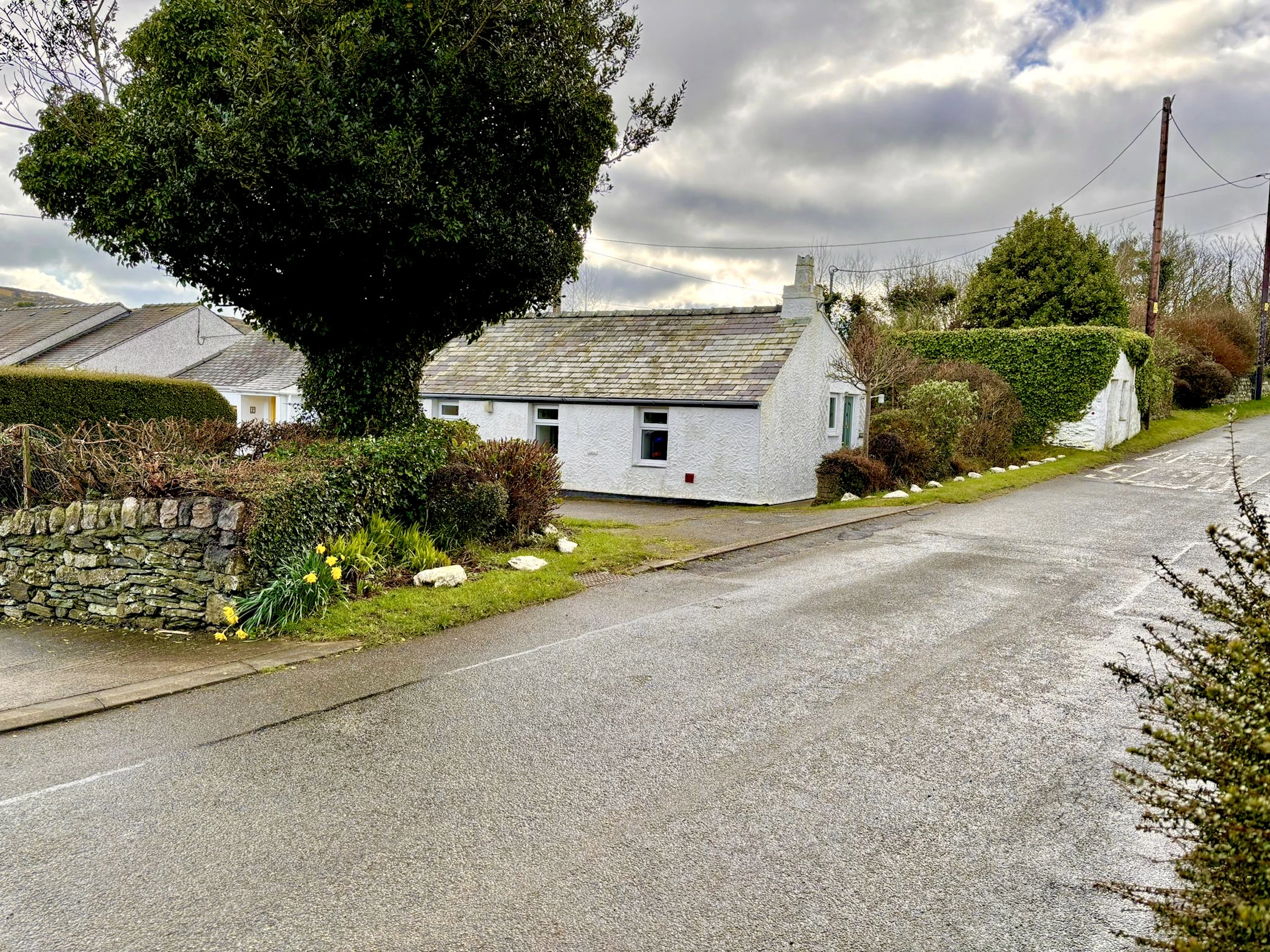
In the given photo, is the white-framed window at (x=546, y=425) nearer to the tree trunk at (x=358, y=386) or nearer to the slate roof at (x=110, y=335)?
the tree trunk at (x=358, y=386)

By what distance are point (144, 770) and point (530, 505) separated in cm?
744

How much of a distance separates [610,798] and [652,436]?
58.7 ft

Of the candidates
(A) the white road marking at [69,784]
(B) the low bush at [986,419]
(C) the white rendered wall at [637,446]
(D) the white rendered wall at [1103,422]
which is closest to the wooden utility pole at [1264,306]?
(D) the white rendered wall at [1103,422]

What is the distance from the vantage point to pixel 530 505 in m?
12.5

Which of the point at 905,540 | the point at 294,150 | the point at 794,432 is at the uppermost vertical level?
the point at 294,150

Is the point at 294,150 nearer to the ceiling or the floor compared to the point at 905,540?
nearer to the ceiling

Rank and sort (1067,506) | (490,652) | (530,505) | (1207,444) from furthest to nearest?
(1207,444) → (1067,506) → (530,505) → (490,652)

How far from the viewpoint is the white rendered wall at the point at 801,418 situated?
20766mm

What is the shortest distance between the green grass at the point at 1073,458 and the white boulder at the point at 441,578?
988 centimetres

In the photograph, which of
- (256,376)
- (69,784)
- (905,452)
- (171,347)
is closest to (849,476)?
(905,452)

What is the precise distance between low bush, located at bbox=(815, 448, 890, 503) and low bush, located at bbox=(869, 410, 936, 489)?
0.38m

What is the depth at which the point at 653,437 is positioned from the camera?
74.0 ft

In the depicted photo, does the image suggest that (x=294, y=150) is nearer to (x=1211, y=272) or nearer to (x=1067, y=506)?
(x=1067, y=506)

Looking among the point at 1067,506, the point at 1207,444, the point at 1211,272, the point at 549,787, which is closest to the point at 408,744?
the point at 549,787
